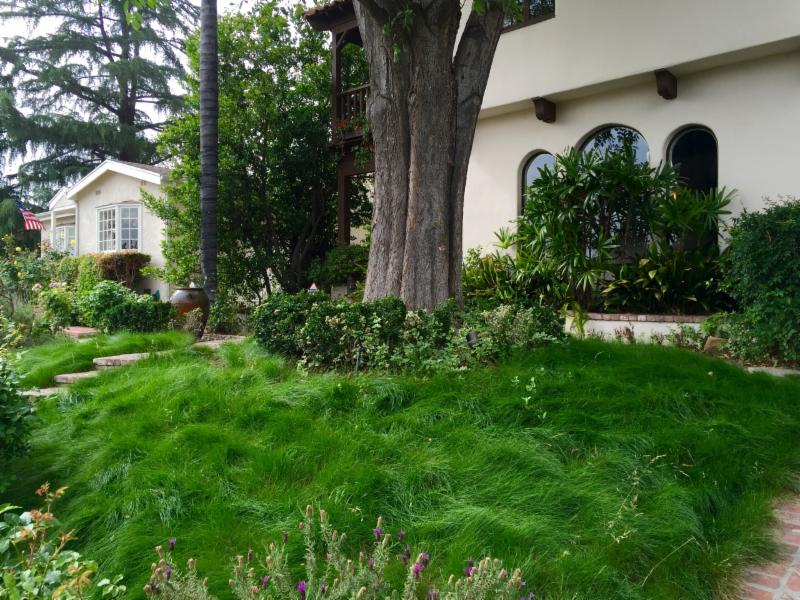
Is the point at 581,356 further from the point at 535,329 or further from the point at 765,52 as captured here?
the point at 765,52

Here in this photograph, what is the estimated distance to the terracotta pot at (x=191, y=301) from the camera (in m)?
8.45

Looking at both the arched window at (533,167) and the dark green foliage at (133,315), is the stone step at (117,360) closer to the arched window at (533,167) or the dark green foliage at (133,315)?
the dark green foliage at (133,315)

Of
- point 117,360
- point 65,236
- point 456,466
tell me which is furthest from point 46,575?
point 65,236

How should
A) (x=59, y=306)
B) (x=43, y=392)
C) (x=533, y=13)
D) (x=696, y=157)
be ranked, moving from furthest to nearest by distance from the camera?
(x=59, y=306) < (x=533, y=13) < (x=696, y=157) < (x=43, y=392)

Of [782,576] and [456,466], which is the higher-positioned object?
[456,466]

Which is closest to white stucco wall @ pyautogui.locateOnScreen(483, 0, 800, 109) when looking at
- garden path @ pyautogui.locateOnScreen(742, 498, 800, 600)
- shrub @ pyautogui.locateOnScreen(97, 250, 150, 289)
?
garden path @ pyautogui.locateOnScreen(742, 498, 800, 600)

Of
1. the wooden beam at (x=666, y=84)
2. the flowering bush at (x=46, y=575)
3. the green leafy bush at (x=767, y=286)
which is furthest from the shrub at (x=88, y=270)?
the green leafy bush at (x=767, y=286)

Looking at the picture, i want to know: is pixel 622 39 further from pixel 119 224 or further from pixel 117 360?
pixel 119 224

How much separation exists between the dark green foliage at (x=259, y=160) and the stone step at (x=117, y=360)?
4.68 m

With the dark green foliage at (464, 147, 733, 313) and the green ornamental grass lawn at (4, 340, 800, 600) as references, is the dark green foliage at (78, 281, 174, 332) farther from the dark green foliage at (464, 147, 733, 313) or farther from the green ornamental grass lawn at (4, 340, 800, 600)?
the dark green foliage at (464, 147, 733, 313)

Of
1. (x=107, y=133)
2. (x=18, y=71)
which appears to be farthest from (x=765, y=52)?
(x=18, y=71)

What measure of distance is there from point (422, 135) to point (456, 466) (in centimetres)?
357

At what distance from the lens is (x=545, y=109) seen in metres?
9.45

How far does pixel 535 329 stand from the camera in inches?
229
